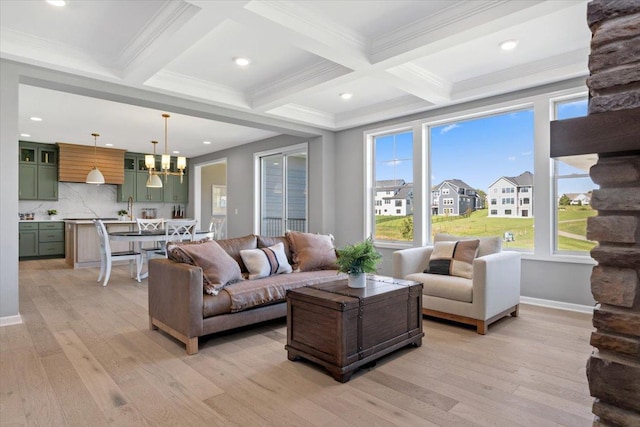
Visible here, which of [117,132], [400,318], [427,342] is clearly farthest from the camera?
[117,132]

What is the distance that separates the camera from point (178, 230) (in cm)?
586

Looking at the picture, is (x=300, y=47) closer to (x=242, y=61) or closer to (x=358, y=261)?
(x=242, y=61)

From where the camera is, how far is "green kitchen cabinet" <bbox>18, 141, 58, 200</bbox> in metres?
8.01

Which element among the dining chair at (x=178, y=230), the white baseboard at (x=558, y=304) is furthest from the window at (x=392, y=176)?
the dining chair at (x=178, y=230)

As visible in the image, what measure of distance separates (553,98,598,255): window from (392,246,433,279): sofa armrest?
4.74ft

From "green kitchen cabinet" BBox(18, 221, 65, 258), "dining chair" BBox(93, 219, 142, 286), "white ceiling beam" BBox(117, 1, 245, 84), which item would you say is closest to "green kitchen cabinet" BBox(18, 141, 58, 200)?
"green kitchen cabinet" BBox(18, 221, 65, 258)

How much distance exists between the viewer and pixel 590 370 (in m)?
0.90

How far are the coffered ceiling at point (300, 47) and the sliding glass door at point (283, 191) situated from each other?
1.84 m

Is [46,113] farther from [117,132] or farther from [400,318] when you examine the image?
[400,318]

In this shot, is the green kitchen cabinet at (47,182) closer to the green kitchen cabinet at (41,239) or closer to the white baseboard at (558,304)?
the green kitchen cabinet at (41,239)

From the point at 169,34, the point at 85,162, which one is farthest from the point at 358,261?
A: the point at 85,162

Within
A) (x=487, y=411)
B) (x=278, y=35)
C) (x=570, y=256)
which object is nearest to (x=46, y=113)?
(x=278, y=35)

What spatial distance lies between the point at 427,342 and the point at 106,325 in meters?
3.01

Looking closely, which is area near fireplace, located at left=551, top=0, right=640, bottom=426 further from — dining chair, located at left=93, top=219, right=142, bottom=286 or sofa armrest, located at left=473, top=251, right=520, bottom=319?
dining chair, located at left=93, top=219, right=142, bottom=286
